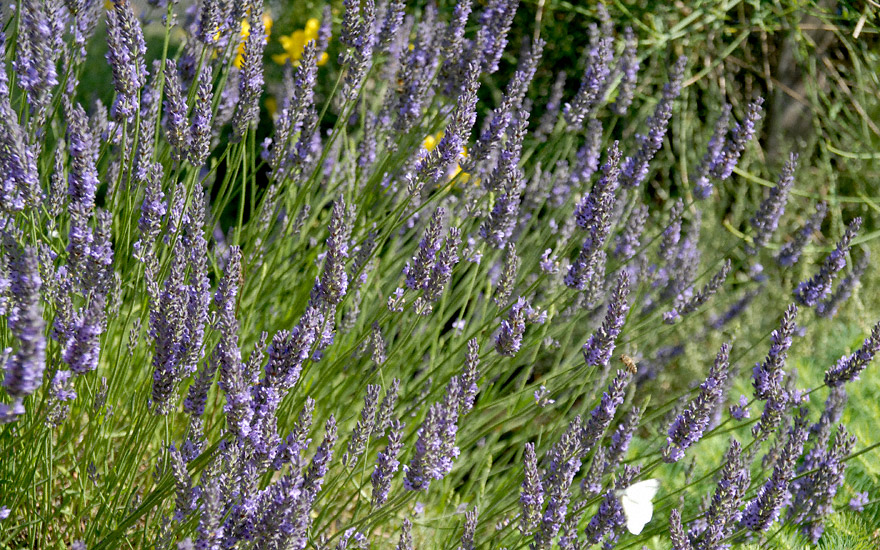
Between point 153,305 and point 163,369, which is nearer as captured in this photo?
point 163,369

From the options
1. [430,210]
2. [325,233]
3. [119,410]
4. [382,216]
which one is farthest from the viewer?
[430,210]


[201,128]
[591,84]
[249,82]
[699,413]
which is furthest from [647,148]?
[201,128]

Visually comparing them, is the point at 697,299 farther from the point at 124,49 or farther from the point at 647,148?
the point at 124,49

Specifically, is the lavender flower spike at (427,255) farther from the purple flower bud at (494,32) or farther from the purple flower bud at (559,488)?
the purple flower bud at (494,32)

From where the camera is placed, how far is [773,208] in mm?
2156

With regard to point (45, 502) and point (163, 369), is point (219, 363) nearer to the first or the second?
point (163, 369)

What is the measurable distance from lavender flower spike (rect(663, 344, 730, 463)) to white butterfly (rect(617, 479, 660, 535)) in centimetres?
8

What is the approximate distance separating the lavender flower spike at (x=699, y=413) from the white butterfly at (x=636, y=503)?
78 millimetres

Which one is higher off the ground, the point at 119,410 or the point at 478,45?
the point at 478,45

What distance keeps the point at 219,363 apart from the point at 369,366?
2.75 ft

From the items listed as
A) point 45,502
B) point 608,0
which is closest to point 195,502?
point 45,502

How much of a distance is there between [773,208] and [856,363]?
1.78ft

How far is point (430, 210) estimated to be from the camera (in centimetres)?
256

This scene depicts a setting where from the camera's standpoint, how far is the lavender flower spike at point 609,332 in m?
1.61
